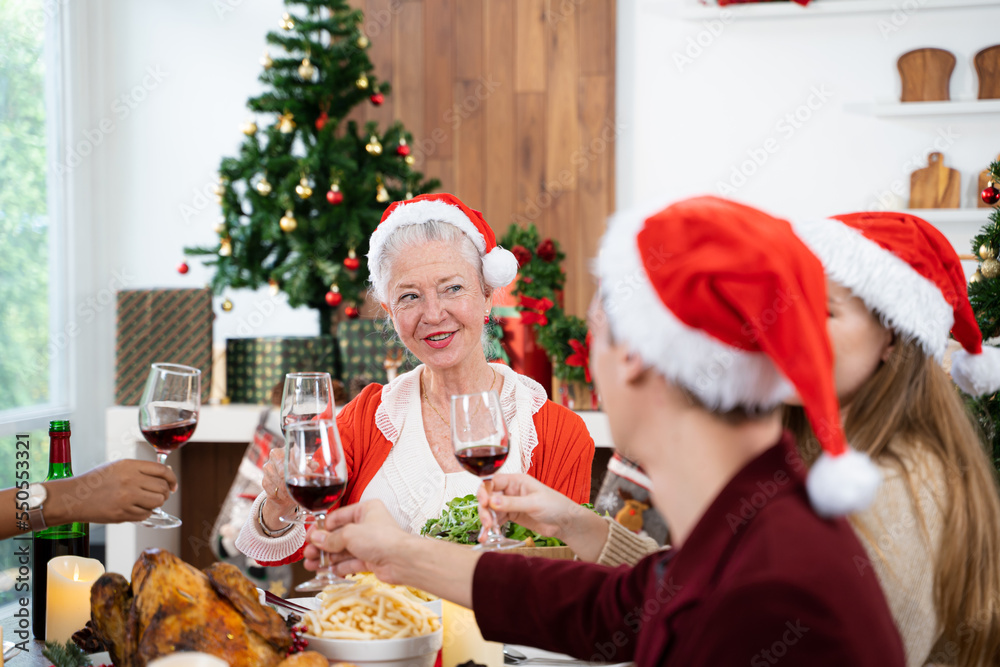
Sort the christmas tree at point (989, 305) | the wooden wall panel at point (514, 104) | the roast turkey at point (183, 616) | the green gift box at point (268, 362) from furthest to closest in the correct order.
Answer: the wooden wall panel at point (514, 104)
the green gift box at point (268, 362)
the christmas tree at point (989, 305)
the roast turkey at point (183, 616)

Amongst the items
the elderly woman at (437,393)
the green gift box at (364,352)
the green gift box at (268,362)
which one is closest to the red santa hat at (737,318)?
the elderly woman at (437,393)

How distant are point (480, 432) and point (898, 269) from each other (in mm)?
739

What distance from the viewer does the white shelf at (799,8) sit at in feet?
11.5

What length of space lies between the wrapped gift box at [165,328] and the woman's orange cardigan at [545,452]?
1.60m

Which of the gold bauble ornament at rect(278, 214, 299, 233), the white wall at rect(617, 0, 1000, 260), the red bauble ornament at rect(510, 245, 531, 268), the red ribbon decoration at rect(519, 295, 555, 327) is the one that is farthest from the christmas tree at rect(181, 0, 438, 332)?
the white wall at rect(617, 0, 1000, 260)

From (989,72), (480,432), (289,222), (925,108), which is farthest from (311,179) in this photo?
(989,72)

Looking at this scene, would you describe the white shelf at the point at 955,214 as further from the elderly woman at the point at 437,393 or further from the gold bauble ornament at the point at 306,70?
the gold bauble ornament at the point at 306,70

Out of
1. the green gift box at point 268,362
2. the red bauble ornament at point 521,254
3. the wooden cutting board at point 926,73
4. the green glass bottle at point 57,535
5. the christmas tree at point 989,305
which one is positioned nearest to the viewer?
the green glass bottle at point 57,535

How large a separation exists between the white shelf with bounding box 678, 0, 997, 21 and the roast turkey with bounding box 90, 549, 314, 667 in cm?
337

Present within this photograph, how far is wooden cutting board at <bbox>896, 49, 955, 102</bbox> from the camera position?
348 cm

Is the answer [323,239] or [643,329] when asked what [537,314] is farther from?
[643,329]

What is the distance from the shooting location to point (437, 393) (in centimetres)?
205

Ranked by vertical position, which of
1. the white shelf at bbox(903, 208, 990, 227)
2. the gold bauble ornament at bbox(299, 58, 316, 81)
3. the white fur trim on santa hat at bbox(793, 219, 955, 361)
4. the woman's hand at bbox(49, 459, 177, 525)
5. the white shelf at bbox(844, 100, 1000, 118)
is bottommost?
the woman's hand at bbox(49, 459, 177, 525)

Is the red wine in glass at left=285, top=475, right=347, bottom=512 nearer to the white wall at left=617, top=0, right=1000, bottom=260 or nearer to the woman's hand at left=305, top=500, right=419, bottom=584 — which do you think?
the woman's hand at left=305, top=500, right=419, bottom=584
